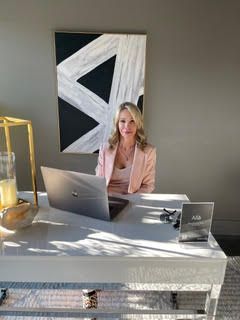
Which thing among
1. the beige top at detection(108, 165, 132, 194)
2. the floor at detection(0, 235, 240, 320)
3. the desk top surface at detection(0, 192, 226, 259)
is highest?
the desk top surface at detection(0, 192, 226, 259)

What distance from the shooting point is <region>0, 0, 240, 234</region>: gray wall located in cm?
219

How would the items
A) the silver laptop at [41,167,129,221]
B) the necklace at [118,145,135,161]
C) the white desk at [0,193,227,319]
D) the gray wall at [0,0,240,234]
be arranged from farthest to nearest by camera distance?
1. the gray wall at [0,0,240,234]
2. the necklace at [118,145,135,161]
3. the silver laptop at [41,167,129,221]
4. the white desk at [0,193,227,319]

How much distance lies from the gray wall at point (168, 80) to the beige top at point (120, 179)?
75cm

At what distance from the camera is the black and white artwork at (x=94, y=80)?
222 cm

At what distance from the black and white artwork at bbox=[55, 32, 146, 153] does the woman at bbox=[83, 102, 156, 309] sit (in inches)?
22.4

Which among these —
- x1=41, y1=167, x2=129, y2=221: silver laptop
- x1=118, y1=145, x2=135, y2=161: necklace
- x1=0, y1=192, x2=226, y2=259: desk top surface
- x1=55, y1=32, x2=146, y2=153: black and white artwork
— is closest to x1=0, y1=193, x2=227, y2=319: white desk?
x1=0, y1=192, x2=226, y2=259: desk top surface

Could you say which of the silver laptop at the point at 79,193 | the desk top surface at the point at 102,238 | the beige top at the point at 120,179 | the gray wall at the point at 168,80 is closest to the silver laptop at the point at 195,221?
the desk top surface at the point at 102,238

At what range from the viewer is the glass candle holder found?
111 centimetres

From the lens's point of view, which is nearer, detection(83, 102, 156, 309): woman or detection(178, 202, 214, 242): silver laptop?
detection(178, 202, 214, 242): silver laptop

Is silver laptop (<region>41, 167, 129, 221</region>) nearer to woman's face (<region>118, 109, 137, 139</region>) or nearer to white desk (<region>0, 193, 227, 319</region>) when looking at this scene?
white desk (<region>0, 193, 227, 319</region>)

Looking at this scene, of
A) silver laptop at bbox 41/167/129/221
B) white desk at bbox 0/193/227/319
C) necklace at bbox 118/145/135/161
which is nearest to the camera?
white desk at bbox 0/193/227/319

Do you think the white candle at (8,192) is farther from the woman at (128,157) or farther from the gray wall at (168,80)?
the gray wall at (168,80)

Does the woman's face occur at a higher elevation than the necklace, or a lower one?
higher

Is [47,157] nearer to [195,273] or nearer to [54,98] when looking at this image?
[54,98]
